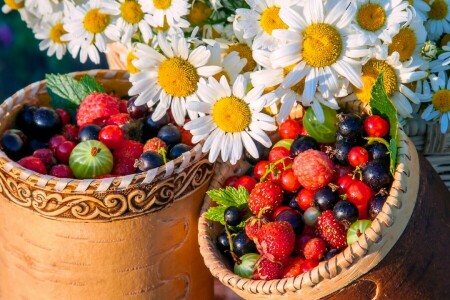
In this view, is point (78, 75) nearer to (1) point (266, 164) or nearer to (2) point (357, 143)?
(1) point (266, 164)

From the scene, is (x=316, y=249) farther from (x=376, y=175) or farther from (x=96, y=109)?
(x=96, y=109)

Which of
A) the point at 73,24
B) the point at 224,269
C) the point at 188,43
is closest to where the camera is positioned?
the point at 224,269

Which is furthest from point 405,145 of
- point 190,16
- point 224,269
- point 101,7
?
point 101,7

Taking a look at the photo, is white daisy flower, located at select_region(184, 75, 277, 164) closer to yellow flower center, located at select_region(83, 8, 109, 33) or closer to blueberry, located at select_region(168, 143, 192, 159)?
blueberry, located at select_region(168, 143, 192, 159)

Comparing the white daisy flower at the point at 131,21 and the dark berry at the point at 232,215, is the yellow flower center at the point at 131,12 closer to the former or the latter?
the white daisy flower at the point at 131,21

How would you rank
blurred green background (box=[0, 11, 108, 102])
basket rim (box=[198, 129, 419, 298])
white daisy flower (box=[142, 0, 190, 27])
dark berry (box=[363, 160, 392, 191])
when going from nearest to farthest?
1. basket rim (box=[198, 129, 419, 298])
2. dark berry (box=[363, 160, 392, 191])
3. white daisy flower (box=[142, 0, 190, 27])
4. blurred green background (box=[0, 11, 108, 102])

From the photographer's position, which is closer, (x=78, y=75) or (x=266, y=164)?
(x=266, y=164)

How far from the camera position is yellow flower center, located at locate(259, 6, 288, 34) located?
1.19m

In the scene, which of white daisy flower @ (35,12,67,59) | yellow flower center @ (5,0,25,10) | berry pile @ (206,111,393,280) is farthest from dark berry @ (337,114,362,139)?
yellow flower center @ (5,0,25,10)

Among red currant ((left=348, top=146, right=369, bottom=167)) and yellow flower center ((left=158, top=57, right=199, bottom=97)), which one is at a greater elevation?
yellow flower center ((left=158, top=57, right=199, bottom=97))

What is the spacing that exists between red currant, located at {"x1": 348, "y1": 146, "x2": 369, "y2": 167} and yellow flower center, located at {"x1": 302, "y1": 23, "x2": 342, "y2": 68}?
15cm

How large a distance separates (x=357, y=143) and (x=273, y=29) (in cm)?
22

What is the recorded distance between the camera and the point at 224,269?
1.14 meters

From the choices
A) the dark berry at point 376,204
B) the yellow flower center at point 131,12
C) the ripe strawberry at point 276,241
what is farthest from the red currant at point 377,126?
the yellow flower center at point 131,12
